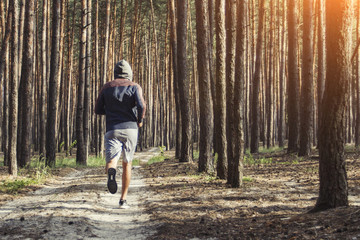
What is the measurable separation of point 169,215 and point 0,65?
46.3 ft

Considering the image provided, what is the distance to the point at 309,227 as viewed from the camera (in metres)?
4.64

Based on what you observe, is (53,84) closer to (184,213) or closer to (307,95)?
(307,95)

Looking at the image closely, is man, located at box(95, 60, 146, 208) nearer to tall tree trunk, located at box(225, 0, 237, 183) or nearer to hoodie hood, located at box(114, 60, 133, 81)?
hoodie hood, located at box(114, 60, 133, 81)

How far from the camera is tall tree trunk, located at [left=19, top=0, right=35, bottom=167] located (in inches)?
508

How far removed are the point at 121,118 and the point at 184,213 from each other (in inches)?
68.7

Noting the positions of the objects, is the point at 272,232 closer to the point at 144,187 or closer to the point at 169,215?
the point at 169,215

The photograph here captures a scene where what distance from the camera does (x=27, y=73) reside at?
13469 millimetres

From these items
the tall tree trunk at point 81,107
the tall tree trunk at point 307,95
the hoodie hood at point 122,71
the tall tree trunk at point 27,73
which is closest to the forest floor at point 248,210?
the hoodie hood at point 122,71

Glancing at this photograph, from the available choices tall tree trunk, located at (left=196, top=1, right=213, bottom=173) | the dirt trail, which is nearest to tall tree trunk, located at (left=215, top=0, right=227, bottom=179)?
tall tree trunk, located at (left=196, top=1, right=213, bottom=173)

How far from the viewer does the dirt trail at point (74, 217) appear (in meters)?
5.03

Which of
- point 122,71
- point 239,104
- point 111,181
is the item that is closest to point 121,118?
point 122,71

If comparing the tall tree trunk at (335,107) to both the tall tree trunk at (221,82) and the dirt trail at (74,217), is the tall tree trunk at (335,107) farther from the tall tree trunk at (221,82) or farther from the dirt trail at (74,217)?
the tall tree trunk at (221,82)

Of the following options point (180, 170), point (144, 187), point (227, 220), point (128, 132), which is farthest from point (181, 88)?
point (227, 220)

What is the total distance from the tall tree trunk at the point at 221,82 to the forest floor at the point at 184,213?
0.57 meters
